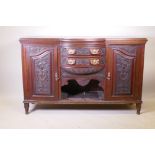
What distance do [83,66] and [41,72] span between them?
0.47 m

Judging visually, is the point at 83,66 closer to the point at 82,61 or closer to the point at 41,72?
the point at 82,61

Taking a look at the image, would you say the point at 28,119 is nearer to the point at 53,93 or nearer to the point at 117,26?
the point at 53,93

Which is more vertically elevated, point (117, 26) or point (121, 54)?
point (117, 26)

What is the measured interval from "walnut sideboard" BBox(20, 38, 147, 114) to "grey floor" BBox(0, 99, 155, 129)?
0.57ft

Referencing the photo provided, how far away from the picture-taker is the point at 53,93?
3.04 m

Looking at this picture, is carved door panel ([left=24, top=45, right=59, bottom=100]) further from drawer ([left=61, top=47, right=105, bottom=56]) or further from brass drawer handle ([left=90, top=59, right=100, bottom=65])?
brass drawer handle ([left=90, top=59, right=100, bottom=65])

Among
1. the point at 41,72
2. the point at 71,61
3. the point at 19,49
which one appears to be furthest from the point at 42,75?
the point at 19,49

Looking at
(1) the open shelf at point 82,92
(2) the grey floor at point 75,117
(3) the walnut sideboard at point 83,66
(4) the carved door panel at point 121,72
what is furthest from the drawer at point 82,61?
(2) the grey floor at point 75,117

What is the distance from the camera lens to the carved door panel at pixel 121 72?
2899 mm

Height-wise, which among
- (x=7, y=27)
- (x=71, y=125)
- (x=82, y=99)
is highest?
(x=7, y=27)

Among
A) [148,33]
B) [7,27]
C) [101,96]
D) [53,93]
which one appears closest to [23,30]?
[7,27]

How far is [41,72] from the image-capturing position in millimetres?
2969

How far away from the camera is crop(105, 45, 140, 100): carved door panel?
2899 mm

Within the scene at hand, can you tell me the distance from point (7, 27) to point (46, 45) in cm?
96
